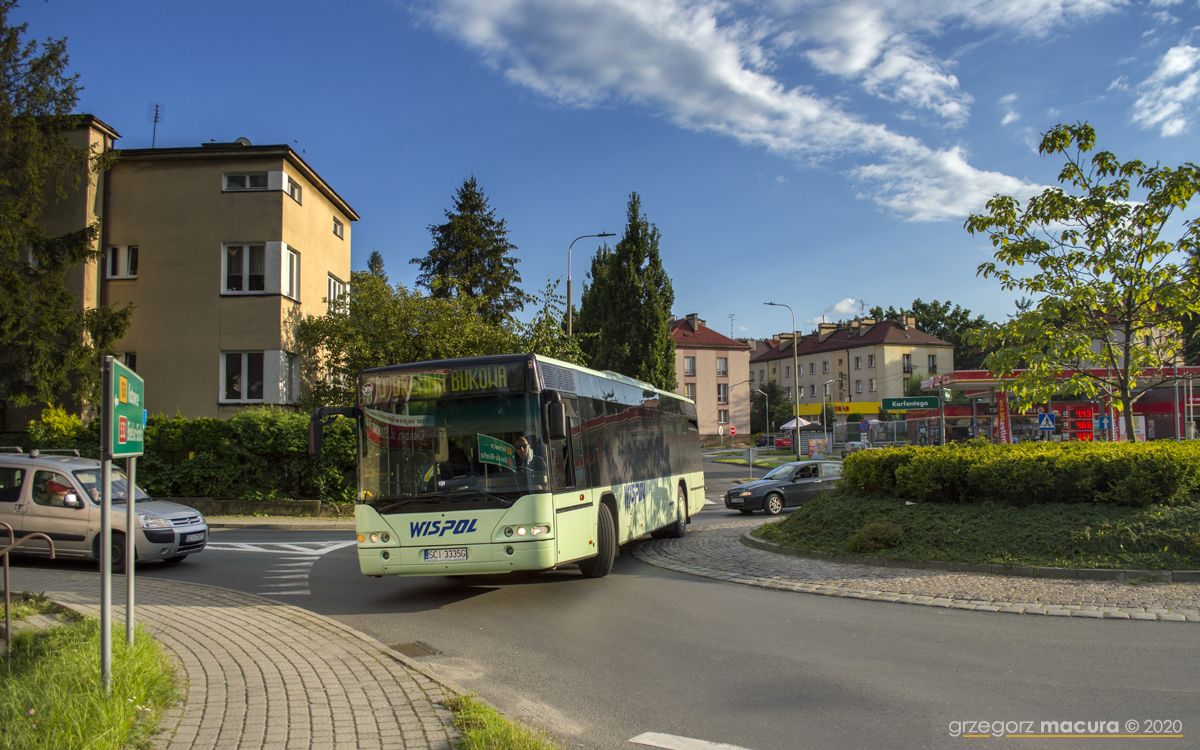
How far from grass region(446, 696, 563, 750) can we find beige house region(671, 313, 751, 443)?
7873 cm

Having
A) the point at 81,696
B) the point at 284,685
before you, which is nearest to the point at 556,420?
the point at 284,685

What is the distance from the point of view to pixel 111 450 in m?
4.71

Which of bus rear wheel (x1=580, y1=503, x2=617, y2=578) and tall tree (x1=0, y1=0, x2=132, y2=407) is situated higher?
tall tree (x1=0, y1=0, x2=132, y2=407)

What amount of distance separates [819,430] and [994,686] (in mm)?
74056

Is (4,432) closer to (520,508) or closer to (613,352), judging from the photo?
(520,508)

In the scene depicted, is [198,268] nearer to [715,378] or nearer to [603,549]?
[603,549]

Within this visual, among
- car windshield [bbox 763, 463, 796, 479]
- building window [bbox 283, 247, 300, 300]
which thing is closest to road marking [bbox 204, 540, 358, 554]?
building window [bbox 283, 247, 300, 300]

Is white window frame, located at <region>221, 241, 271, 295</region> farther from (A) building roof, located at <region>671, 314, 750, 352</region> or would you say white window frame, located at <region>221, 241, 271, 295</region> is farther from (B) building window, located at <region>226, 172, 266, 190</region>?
(A) building roof, located at <region>671, 314, 750, 352</region>

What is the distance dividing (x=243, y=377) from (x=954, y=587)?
21.0 metres

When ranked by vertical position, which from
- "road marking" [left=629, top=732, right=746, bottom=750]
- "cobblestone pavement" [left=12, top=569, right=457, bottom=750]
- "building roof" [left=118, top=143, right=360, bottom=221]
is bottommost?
"road marking" [left=629, top=732, right=746, bottom=750]

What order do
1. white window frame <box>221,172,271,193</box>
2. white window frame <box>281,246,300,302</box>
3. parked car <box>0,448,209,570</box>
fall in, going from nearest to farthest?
parked car <box>0,448,209,570</box>
white window frame <box>221,172,271,193</box>
white window frame <box>281,246,300,302</box>

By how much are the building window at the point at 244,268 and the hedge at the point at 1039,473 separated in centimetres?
1880

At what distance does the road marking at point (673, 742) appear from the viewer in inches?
179

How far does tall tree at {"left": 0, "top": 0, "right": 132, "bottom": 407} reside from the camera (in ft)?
68.1
